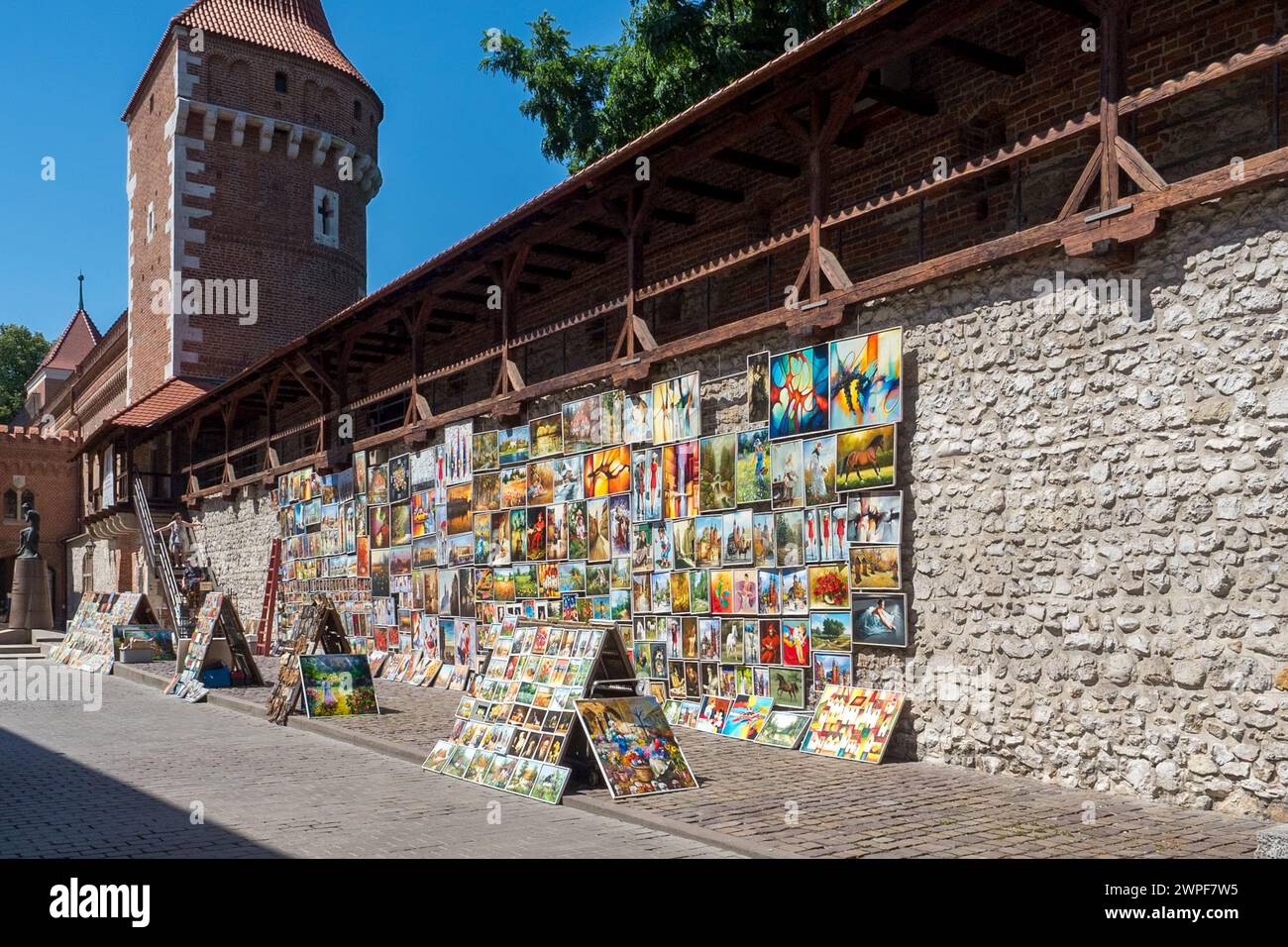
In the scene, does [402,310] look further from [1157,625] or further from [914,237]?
[1157,625]

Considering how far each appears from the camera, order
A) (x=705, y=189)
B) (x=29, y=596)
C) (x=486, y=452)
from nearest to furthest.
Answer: (x=705, y=189), (x=486, y=452), (x=29, y=596)

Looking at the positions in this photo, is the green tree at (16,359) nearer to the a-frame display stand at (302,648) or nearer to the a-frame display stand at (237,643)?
the a-frame display stand at (237,643)

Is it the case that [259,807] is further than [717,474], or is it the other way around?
[717,474]

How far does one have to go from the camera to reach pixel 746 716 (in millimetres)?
10562

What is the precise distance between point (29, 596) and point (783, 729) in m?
23.8

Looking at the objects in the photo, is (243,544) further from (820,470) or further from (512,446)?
(820,470)

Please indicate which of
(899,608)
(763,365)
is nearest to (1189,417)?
(899,608)

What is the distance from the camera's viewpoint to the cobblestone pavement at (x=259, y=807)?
6457 mm

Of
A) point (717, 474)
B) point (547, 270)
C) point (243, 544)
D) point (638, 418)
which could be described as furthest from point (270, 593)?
point (717, 474)

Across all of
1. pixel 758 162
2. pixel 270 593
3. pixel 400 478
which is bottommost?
pixel 270 593

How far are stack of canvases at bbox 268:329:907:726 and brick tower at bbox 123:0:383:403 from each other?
18.4m

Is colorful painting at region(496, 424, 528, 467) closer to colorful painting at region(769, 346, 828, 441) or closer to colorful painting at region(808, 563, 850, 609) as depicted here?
colorful painting at region(769, 346, 828, 441)

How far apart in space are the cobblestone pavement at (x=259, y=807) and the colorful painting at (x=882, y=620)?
3117 mm

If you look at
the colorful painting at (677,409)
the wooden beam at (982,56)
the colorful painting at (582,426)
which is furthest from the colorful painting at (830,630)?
the wooden beam at (982,56)
